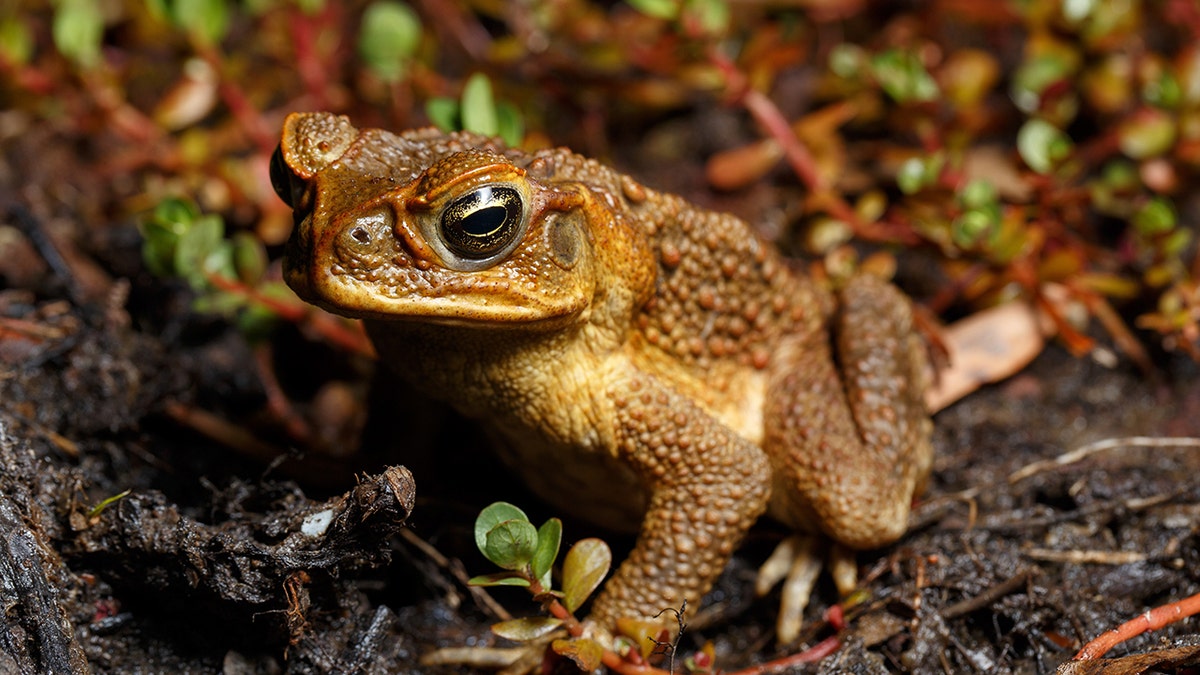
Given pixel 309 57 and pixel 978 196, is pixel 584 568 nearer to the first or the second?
pixel 978 196

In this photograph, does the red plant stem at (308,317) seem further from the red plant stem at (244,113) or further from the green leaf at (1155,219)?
the green leaf at (1155,219)

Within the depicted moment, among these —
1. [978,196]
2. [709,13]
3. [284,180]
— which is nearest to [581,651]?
[284,180]

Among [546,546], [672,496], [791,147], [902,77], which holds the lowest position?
[672,496]

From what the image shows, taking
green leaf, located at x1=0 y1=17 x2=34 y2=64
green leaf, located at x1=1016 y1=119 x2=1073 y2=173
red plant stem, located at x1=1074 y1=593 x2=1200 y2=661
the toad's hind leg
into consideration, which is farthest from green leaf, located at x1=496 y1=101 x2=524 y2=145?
green leaf, located at x1=0 y1=17 x2=34 y2=64

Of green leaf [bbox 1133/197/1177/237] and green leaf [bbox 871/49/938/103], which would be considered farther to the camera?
green leaf [bbox 871/49/938/103]

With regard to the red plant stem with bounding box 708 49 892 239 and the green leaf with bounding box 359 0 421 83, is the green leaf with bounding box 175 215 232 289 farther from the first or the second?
the red plant stem with bounding box 708 49 892 239

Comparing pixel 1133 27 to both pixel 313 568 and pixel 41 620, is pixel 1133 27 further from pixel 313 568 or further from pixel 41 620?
pixel 41 620
